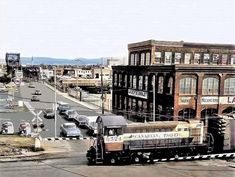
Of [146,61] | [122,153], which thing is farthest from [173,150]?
[146,61]

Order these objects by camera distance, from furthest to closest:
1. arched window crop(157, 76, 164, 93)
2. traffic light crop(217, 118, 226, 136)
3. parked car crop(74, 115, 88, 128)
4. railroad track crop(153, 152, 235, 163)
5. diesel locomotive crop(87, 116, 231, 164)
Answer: arched window crop(157, 76, 164, 93) < parked car crop(74, 115, 88, 128) < traffic light crop(217, 118, 226, 136) < railroad track crop(153, 152, 235, 163) < diesel locomotive crop(87, 116, 231, 164)

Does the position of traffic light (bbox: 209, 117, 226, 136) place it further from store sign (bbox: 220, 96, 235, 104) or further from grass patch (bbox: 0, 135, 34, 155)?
grass patch (bbox: 0, 135, 34, 155)

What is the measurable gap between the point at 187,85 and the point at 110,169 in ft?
57.7

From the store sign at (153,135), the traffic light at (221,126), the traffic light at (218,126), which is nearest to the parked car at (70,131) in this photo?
the store sign at (153,135)

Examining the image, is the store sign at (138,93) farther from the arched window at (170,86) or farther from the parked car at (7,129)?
the parked car at (7,129)

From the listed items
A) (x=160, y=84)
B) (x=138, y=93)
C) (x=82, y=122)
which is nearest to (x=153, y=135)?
(x=160, y=84)

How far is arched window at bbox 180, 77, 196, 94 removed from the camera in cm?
3553

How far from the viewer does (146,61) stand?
4519 cm

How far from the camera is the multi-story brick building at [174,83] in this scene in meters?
35.6

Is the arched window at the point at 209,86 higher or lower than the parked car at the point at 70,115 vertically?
higher

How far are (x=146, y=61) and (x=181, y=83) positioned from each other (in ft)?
34.6

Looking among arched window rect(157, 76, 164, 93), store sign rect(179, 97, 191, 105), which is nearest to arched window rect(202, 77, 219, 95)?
store sign rect(179, 97, 191, 105)

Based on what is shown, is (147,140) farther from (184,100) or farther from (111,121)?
(184,100)

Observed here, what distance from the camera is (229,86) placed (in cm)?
3672
